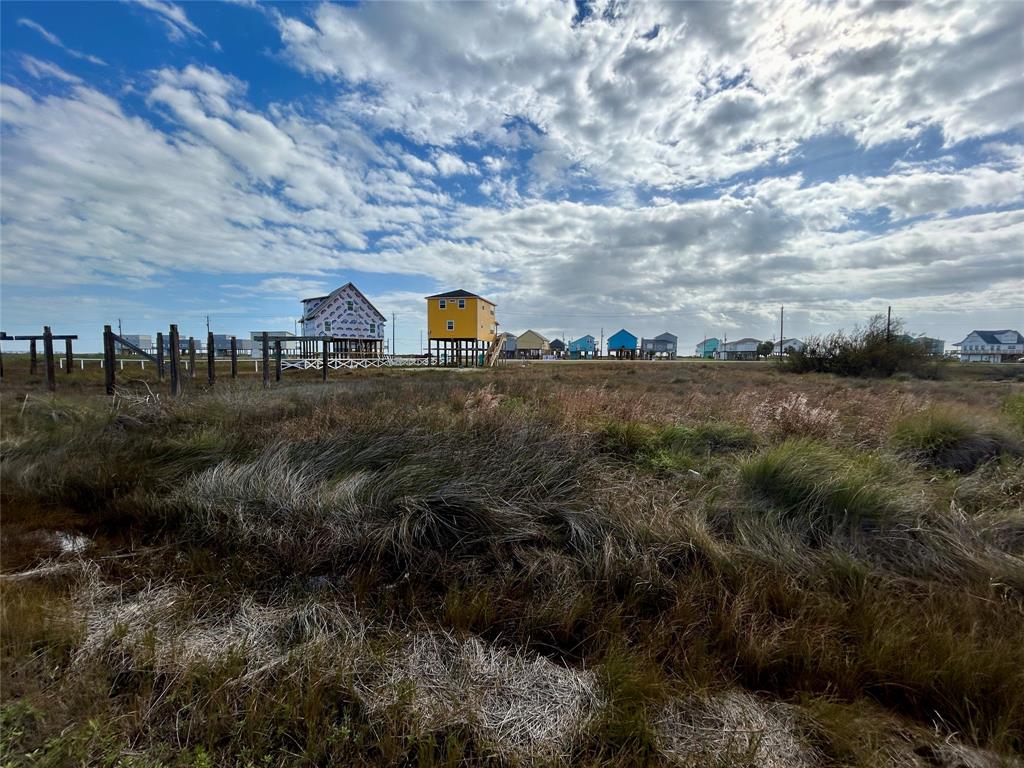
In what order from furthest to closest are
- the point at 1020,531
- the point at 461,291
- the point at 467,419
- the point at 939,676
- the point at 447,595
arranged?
1. the point at 461,291
2. the point at 467,419
3. the point at 1020,531
4. the point at 447,595
5. the point at 939,676

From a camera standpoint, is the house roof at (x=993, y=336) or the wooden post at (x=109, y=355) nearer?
the wooden post at (x=109, y=355)

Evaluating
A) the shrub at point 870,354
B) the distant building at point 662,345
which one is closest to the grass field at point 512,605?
the shrub at point 870,354

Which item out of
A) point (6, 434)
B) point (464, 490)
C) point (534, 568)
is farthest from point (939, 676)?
point (6, 434)

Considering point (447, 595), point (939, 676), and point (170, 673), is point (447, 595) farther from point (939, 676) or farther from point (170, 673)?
point (939, 676)

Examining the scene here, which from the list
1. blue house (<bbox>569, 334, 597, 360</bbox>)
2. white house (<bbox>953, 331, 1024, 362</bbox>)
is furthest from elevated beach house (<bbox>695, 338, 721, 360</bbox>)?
white house (<bbox>953, 331, 1024, 362</bbox>)

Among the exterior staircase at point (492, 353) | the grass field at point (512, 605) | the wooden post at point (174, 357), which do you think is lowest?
the grass field at point (512, 605)

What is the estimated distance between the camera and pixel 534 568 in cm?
288

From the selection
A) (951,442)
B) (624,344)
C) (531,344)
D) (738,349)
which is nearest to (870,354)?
(951,442)

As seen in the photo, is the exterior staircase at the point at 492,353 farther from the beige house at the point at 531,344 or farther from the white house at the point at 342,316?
the beige house at the point at 531,344

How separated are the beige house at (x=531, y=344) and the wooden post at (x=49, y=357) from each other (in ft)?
269

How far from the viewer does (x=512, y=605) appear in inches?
103

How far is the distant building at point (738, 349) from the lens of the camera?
101 meters

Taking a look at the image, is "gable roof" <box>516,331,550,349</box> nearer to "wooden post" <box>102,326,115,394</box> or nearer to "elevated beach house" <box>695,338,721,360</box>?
"elevated beach house" <box>695,338,721,360</box>

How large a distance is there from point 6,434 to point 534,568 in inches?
341
